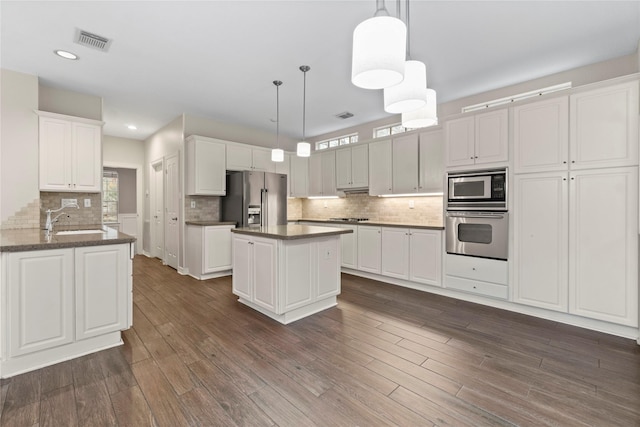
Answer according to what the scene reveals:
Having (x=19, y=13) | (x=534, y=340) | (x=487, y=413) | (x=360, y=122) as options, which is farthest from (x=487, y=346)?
(x=19, y=13)

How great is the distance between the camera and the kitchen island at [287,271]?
2.92m

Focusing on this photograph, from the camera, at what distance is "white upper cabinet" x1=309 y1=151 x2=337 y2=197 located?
5.81 m

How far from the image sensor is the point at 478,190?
356 centimetres

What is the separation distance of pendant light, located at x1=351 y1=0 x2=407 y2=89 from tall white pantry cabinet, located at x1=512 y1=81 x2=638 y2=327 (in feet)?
8.74

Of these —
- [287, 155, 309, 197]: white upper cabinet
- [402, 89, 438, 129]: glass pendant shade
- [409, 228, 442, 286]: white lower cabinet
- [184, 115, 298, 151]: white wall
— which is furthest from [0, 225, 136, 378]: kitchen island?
[287, 155, 309, 197]: white upper cabinet

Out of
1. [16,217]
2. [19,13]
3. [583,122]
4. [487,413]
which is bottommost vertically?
[487,413]

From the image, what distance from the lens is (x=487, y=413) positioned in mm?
1670

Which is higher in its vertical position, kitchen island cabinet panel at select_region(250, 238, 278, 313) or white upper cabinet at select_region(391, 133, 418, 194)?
white upper cabinet at select_region(391, 133, 418, 194)

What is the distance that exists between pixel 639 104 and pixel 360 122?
376cm

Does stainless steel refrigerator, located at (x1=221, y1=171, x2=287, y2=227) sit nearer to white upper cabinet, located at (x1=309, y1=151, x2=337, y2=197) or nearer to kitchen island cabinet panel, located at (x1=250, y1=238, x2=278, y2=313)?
white upper cabinet, located at (x1=309, y1=151, x2=337, y2=197)

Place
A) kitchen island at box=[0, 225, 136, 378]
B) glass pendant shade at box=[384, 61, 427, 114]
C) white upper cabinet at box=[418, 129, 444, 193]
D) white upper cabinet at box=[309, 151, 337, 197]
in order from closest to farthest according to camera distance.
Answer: glass pendant shade at box=[384, 61, 427, 114] < kitchen island at box=[0, 225, 136, 378] < white upper cabinet at box=[418, 129, 444, 193] < white upper cabinet at box=[309, 151, 337, 197]

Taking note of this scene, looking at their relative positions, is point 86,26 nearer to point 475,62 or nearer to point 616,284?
point 475,62

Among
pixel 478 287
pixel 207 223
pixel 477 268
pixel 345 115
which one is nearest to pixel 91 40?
pixel 207 223

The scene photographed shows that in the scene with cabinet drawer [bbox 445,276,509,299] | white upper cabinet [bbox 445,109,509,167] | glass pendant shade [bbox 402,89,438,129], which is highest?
white upper cabinet [bbox 445,109,509,167]
